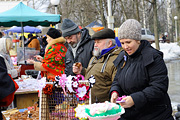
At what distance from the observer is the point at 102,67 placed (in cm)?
372

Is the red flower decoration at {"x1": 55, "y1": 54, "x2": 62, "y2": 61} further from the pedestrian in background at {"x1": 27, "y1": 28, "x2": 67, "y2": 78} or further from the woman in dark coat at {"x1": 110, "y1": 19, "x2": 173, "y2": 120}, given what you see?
the woman in dark coat at {"x1": 110, "y1": 19, "x2": 173, "y2": 120}

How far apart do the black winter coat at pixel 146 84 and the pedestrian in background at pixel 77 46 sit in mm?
1674

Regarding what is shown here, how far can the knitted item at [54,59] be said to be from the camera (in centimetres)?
552

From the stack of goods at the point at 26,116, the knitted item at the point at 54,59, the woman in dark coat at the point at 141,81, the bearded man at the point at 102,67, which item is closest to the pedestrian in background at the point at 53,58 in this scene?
the knitted item at the point at 54,59

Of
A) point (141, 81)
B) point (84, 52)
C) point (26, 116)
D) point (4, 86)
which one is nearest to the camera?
point (141, 81)

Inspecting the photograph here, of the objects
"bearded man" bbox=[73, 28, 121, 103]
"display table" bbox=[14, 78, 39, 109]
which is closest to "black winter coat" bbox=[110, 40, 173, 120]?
"bearded man" bbox=[73, 28, 121, 103]

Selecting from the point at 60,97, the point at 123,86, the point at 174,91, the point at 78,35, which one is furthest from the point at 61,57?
the point at 174,91

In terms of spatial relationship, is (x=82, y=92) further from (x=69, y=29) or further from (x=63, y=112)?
(x=69, y=29)

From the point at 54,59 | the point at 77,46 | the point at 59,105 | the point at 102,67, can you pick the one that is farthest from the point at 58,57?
the point at 59,105

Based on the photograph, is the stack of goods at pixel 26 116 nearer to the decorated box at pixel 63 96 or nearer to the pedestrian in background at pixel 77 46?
the pedestrian in background at pixel 77 46

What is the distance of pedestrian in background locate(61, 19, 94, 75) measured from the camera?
14.3 ft

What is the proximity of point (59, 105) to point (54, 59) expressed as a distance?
2535mm

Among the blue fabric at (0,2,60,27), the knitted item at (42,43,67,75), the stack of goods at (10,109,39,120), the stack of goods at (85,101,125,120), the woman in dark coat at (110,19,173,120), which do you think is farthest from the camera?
the blue fabric at (0,2,60,27)

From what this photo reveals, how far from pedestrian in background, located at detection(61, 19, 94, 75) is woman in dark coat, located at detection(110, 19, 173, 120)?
5.38ft
